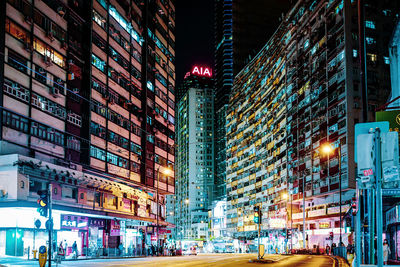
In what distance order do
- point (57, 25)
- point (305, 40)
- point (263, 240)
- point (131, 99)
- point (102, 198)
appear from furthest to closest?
point (263, 240)
point (305, 40)
point (131, 99)
point (102, 198)
point (57, 25)

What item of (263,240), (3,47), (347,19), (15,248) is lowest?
(263,240)

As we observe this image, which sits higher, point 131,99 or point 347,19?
point 347,19

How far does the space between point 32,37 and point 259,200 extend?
84031 mm

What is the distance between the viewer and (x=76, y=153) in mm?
56969

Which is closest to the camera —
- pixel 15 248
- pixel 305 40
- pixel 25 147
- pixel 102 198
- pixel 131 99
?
pixel 15 248

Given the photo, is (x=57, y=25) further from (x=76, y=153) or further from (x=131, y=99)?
(x=131, y=99)

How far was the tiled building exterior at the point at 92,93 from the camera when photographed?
156 ft

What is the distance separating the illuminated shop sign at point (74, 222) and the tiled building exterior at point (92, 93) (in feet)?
7.46

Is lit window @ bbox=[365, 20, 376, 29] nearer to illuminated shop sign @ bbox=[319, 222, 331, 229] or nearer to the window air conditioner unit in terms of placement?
illuminated shop sign @ bbox=[319, 222, 331, 229]

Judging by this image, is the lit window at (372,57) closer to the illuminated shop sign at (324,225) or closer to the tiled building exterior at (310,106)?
the tiled building exterior at (310,106)

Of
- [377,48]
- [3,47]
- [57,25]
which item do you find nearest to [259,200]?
[377,48]

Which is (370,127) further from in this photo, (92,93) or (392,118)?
(92,93)

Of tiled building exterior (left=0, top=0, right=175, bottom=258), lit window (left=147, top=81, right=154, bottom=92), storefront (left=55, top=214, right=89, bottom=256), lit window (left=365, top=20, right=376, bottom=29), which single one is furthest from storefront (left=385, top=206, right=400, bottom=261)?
lit window (left=147, top=81, right=154, bottom=92)

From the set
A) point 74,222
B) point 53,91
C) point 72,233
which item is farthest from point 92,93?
point 72,233
